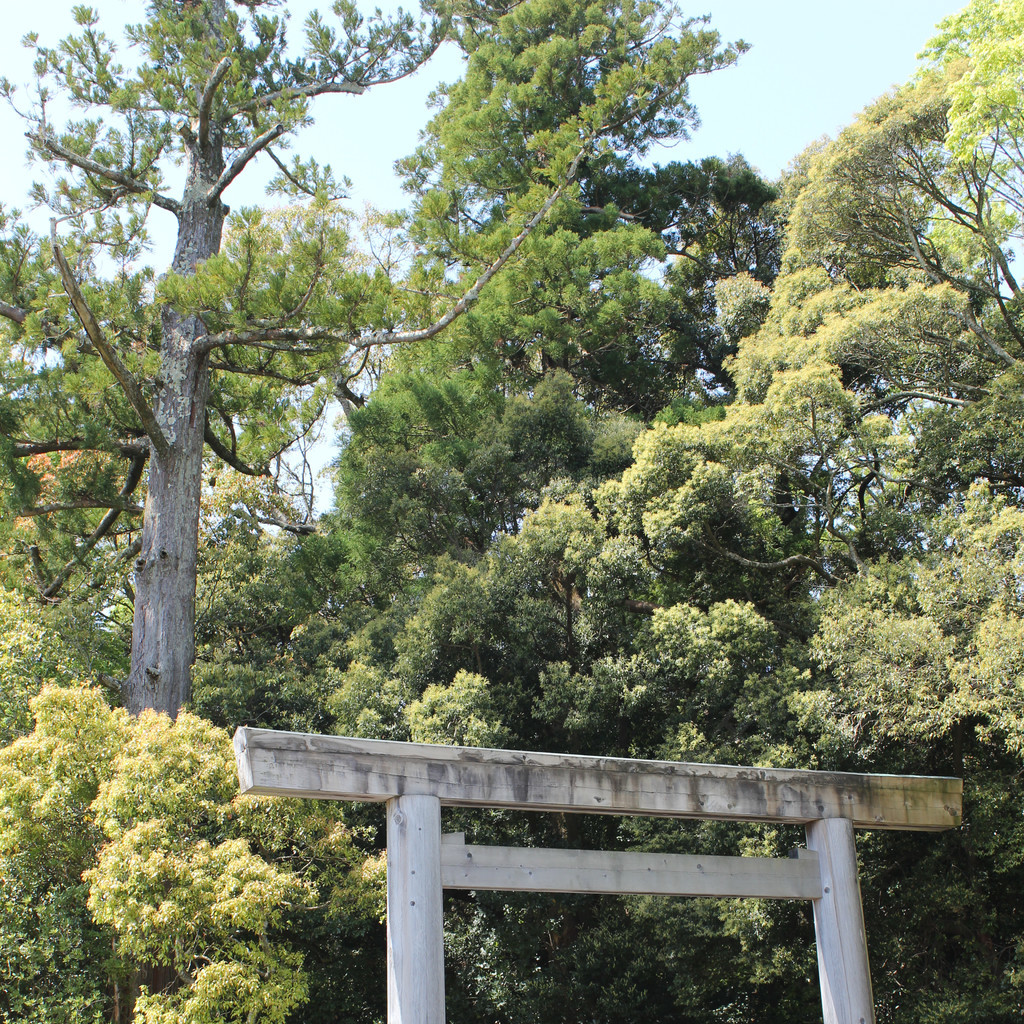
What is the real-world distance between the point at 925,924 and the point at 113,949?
6277 millimetres

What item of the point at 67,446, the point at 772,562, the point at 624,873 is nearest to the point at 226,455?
the point at 67,446

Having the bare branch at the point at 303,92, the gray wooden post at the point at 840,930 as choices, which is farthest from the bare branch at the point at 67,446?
the gray wooden post at the point at 840,930

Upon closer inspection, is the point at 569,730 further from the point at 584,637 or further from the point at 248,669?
the point at 248,669

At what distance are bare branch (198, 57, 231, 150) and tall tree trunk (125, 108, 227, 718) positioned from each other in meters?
0.40

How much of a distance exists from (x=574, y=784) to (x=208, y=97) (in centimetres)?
810

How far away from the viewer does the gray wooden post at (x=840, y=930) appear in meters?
4.73

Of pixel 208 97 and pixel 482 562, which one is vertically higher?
pixel 208 97

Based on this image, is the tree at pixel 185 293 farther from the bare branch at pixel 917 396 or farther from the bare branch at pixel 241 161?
the bare branch at pixel 917 396

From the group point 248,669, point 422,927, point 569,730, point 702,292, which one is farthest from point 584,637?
point 702,292

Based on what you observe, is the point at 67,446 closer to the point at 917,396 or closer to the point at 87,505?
the point at 87,505

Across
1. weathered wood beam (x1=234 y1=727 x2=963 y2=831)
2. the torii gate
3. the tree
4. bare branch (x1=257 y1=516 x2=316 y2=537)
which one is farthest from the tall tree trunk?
the torii gate

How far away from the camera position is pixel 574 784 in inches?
175

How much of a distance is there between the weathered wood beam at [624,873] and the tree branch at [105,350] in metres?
5.16

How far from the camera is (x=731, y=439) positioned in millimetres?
9109
